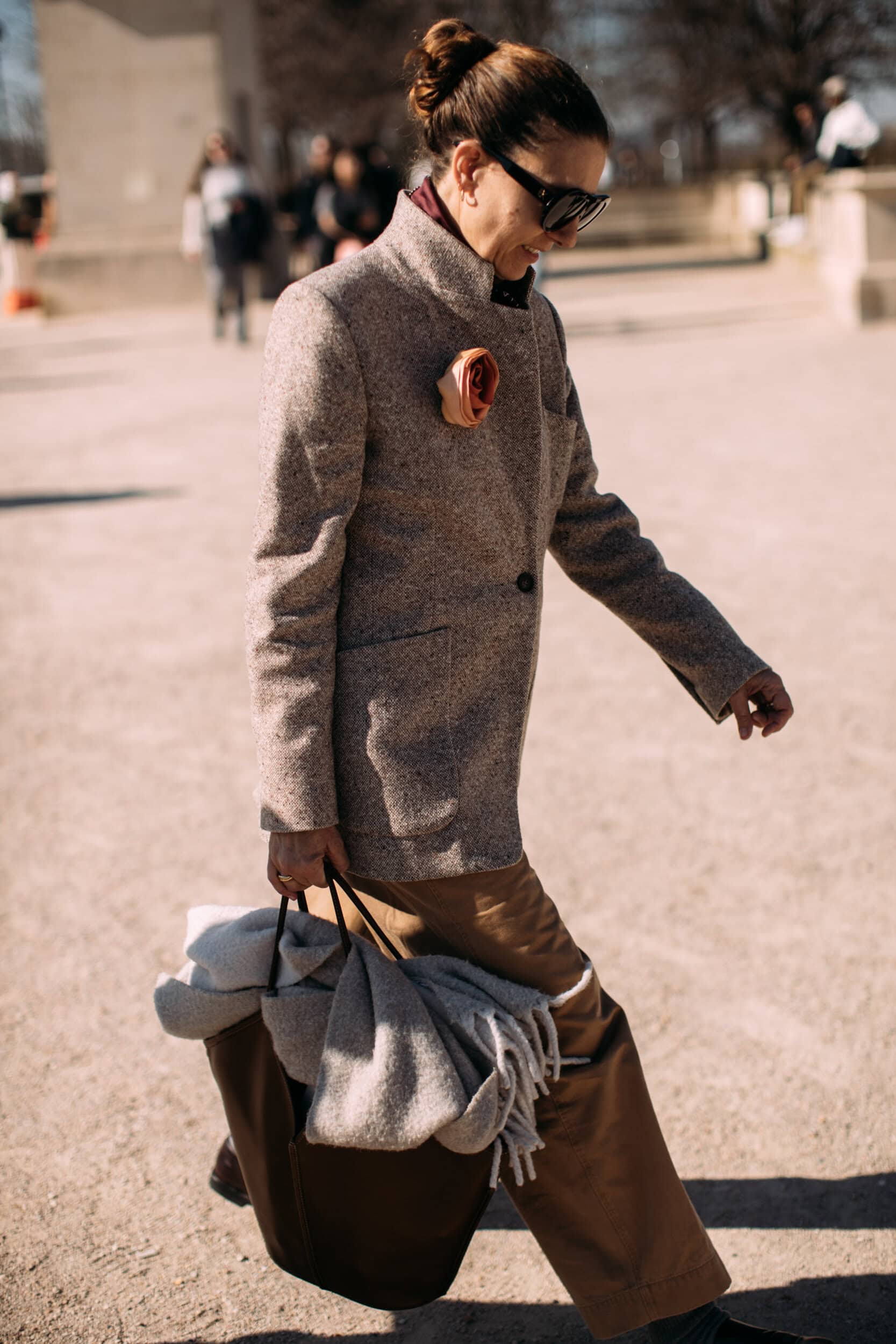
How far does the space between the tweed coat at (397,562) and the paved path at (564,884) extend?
37.4 inches

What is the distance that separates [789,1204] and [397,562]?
144 centimetres

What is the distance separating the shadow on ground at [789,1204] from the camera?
265 cm

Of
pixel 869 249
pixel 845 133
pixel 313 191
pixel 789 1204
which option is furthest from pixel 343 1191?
pixel 845 133

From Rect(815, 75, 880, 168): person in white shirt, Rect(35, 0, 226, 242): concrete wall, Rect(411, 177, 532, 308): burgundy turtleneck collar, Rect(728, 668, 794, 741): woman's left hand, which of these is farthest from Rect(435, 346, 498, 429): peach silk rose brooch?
Rect(35, 0, 226, 242): concrete wall

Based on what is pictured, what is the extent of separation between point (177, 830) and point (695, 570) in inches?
120

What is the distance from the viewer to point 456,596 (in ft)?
6.98

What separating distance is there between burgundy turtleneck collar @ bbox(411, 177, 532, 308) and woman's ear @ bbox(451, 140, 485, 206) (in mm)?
40

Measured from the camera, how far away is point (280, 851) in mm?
2133

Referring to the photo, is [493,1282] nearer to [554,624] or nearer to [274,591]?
[274,591]

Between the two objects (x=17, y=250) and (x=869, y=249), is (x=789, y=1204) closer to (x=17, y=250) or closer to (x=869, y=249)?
(x=869, y=249)

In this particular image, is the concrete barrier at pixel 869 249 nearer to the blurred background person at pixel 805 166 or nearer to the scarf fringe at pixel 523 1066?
the blurred background person at pixel 805 166

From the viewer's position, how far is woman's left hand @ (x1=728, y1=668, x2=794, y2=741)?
2.49m

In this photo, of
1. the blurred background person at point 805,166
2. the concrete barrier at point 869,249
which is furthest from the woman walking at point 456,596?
the blurred background person at point 805,166

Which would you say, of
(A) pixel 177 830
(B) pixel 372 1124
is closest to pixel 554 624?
(A) pixel 177 830
